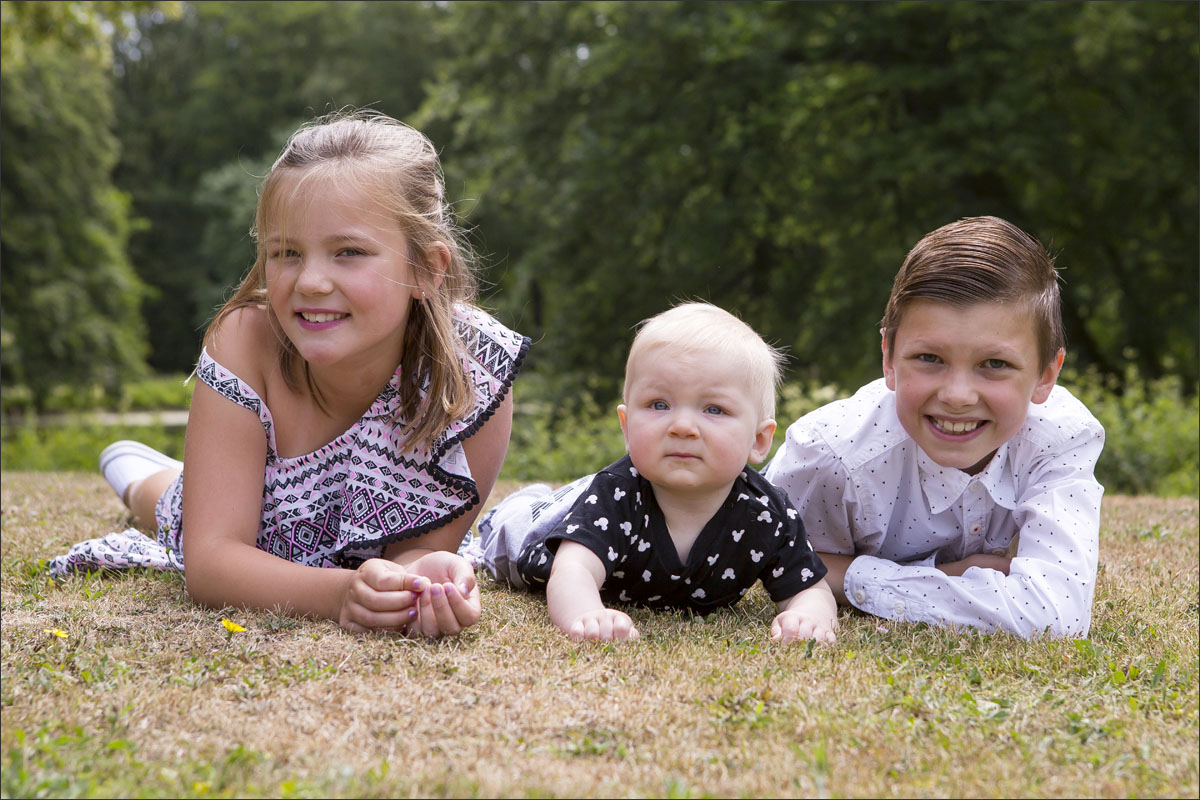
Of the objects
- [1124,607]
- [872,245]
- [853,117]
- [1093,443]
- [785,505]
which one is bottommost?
[1124,607]

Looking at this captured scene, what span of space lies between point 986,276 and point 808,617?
1.08 meters

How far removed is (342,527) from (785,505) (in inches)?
54.4

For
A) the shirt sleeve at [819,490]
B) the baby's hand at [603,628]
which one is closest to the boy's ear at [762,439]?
the shirt sleeve at [819,490]

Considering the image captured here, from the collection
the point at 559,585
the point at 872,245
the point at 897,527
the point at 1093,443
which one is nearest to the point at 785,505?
the point at 897,527

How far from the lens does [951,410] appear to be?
310 cm

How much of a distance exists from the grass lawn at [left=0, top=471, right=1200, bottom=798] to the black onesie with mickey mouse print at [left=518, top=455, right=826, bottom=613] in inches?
5.4

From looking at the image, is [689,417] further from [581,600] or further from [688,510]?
[581,600]

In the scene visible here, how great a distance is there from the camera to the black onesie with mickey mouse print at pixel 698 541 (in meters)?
3.08

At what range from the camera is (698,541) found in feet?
10.2

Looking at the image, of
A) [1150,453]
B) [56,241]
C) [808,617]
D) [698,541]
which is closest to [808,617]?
[808,617]

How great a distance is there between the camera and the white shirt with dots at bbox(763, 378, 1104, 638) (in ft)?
9.90

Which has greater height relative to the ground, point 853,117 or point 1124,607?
point 853,117

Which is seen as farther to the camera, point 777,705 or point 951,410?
point 951,410

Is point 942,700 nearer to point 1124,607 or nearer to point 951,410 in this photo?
point 951,410
